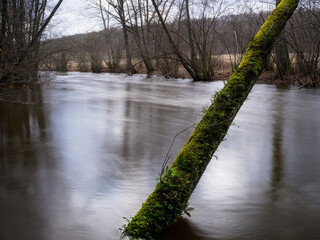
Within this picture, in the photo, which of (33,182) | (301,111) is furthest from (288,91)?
(33,182)

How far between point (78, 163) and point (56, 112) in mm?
5571

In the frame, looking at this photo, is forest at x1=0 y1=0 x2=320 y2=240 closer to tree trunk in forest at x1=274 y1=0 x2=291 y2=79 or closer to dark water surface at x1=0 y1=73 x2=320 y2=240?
dark water surface at x1=0 y1=73 x2=320 y2=240

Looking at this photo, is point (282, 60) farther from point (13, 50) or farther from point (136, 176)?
point (136, 176)

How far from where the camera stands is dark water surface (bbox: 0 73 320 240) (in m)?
3.25

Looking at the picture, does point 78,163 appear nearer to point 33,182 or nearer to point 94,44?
point 33,182

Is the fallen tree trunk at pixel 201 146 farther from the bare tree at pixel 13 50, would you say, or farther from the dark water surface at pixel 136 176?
the bare tree at pixel 13 50

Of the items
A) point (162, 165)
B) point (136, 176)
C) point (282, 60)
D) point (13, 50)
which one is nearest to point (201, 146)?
point (162, 165)

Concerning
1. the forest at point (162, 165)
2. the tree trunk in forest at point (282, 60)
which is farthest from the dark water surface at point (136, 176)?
the tree trunk in forest at point (282, 60)

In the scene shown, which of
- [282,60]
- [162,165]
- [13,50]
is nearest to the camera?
[162,165]

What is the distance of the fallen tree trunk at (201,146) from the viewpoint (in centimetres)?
272

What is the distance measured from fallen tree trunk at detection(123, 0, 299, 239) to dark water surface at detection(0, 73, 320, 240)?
30cm

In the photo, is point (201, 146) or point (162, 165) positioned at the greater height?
point (201, 146)

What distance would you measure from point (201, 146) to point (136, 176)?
75.4 inches

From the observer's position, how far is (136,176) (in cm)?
474
